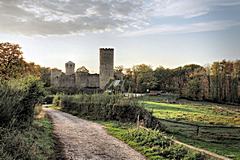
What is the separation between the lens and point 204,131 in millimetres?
18531

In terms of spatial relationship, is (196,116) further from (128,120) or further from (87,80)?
(87,80)

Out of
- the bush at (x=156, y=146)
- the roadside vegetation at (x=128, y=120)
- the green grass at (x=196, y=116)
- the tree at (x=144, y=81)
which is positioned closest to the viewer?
the bush at (x=156, y=146)

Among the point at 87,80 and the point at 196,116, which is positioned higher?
the point at 87,80

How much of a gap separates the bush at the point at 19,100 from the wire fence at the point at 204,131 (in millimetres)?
8625

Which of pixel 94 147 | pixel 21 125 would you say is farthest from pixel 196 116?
pixel 21 125

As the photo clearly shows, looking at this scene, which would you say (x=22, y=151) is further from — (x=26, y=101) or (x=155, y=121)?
(x=155, y=121)

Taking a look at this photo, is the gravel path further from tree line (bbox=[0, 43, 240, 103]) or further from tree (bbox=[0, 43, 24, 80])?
tree line (bbox=[0, 43, 240, 103])

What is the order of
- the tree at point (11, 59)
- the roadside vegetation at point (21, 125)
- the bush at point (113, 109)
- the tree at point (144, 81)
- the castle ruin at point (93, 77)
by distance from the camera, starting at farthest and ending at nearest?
the tree at point (144, 81) → the castle ruin at point (93, 77) → the tree at point (11, 59) → the bush at point (113, 109) → the roadside vegetation at point (21, 125)

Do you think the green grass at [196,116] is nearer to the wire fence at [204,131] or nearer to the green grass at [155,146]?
the wire fence at [204,131]

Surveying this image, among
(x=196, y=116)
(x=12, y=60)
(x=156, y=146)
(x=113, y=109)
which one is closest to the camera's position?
(x=156, y=146)

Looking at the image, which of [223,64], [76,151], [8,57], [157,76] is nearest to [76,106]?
[8,57]

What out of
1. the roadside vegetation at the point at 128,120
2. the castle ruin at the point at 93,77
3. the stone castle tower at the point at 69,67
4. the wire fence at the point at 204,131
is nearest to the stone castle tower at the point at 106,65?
the castle ruin at the point at 93,77

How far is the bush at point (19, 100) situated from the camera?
8.08 metres

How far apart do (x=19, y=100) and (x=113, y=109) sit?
11973 mm
